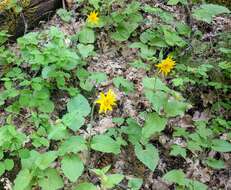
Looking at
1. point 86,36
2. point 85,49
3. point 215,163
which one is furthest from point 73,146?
point 86,36

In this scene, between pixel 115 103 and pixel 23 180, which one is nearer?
pixel 23 180

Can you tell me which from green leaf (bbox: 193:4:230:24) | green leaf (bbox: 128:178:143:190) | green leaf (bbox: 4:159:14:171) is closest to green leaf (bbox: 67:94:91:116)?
green leaf (bbox: 4:159:14:171)

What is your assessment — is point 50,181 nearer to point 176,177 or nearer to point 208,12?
point 176,177

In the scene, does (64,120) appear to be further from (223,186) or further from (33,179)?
(223,186)

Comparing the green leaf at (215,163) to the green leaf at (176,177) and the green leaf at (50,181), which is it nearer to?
the green leaf at (176,177)

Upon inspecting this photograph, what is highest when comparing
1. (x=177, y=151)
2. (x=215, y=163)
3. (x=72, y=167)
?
(x=72, y=167)

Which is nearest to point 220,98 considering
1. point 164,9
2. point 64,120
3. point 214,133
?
point 214,133

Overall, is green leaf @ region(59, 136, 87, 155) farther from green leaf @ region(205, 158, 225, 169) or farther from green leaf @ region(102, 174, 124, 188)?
green leaf @ region(205, 158, 225, 169)
